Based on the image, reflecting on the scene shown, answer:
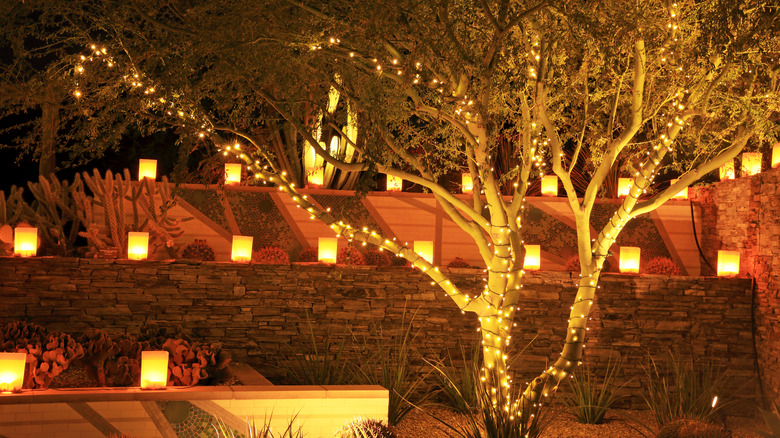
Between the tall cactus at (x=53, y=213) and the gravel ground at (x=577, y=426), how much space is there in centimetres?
414

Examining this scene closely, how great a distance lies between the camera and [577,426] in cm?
742

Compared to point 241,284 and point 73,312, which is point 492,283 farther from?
point 73,312

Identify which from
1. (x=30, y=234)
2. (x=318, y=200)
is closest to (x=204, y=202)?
(x=318, y=200)

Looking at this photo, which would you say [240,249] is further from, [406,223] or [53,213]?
[406,223]

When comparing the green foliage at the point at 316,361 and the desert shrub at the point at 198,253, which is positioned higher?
the desert shrub at the point at 198,253

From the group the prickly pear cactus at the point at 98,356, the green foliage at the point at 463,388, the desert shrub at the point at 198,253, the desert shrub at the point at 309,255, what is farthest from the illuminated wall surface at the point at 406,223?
the prickly pear cactus at the point at 98,356

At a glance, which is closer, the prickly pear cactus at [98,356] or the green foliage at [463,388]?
the prickly pear cactus at [98,356]

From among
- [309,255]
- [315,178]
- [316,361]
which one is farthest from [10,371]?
[315,178]

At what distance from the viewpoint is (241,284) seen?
8.33 meters

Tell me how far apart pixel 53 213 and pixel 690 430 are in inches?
266

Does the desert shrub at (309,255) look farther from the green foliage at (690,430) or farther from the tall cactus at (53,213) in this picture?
the green foliage at (690,430)

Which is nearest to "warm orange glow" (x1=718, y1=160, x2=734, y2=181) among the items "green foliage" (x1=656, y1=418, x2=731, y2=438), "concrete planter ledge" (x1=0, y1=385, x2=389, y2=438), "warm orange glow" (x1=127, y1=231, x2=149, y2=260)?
"green foliage" (x1=656, y1=418, x2=731, y2=438)

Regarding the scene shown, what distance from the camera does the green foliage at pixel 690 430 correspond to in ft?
20.3

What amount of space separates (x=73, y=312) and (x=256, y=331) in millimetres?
1816
